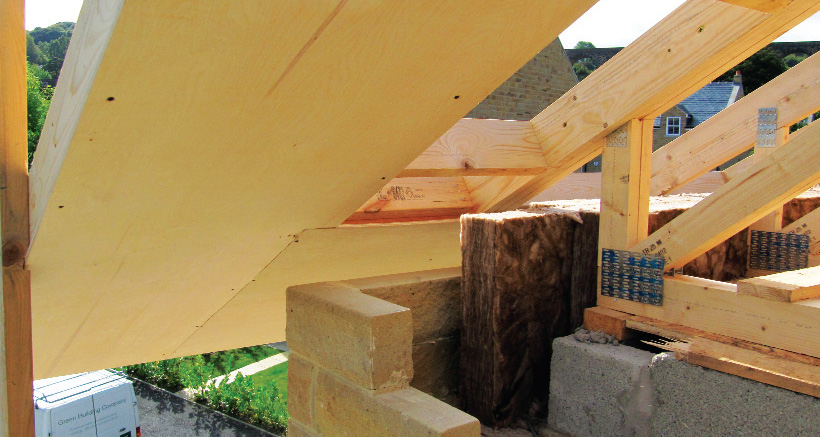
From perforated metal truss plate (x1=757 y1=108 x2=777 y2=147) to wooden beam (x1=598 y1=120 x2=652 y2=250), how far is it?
63.6 inches

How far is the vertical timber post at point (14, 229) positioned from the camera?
1.63 m

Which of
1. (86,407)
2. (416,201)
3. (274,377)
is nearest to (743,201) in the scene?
(416,201)

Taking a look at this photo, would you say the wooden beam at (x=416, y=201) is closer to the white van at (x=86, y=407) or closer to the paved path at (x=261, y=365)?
the white van at (x=86, y=407)

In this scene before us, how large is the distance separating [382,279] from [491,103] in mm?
11432

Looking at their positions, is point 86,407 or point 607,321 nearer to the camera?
point 607,321

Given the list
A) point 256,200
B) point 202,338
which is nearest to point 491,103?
point 202,338

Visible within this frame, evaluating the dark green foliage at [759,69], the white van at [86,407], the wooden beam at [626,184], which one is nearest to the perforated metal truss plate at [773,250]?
the wooden beam at [626,184]

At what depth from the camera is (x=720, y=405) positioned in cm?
205

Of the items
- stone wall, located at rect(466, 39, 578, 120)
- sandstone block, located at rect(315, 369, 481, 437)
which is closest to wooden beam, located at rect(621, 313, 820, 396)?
sandstone block, located at rect(315, 369, 481, 437)

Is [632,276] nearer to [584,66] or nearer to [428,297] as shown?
[428,297]

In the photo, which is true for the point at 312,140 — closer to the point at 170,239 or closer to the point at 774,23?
the point at 170,239

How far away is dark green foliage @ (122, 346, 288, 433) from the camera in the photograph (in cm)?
922

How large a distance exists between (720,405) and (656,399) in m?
0.21

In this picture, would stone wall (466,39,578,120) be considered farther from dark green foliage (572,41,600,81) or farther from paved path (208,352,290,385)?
dark green foliage (572,41,600,81)
